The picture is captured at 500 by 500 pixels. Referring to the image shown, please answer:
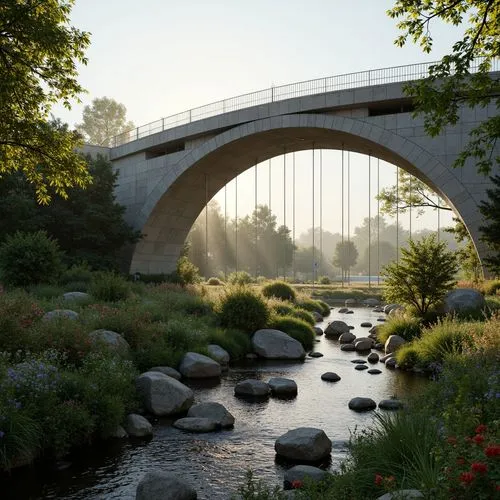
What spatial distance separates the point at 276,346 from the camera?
13523mm

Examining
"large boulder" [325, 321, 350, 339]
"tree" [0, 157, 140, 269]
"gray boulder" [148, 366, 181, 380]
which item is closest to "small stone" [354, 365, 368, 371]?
"gray boulder" [148, 366, 181, 380]

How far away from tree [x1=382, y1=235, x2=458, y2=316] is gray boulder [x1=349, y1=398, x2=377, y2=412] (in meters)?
7.15

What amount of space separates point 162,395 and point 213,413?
3.04 ft

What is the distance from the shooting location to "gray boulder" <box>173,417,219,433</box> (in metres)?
7.46

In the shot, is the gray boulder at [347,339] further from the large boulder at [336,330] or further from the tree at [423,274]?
the tree at [423,274]

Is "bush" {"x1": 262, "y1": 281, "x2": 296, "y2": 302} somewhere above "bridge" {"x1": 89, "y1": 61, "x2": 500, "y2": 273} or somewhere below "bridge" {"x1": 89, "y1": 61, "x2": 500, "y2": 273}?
below

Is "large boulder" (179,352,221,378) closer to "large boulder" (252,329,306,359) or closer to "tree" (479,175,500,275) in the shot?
"large boulder" (252,329,306,359)

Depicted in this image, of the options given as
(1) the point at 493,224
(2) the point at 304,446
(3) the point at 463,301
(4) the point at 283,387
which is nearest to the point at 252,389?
(4) the point at 283,387

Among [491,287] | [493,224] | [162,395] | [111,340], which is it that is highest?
[493,224]

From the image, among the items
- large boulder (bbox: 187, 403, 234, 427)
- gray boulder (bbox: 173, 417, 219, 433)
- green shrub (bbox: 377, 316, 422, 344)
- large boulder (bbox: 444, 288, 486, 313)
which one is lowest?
gray boulder (bbox: 173, 417, 219, 433)

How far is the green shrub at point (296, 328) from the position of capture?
591 inches

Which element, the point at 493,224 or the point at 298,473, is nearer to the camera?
the point at 298,473

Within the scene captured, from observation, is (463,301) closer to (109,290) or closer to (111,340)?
(111,340)

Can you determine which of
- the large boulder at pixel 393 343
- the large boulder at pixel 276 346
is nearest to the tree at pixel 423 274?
the large boulder at pixel 393 343
